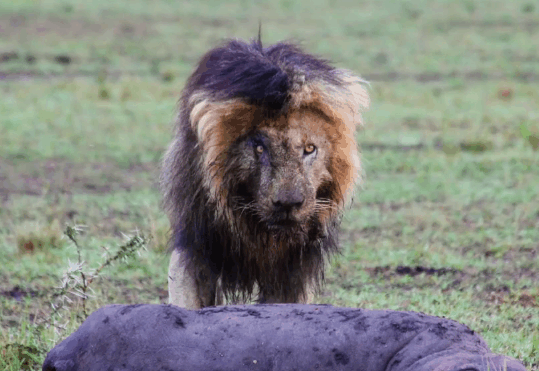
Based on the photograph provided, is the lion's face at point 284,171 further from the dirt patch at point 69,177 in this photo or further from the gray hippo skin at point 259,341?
the dirt patch at point 69,177

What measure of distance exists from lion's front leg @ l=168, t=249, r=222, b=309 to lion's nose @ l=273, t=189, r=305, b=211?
0.68 meters

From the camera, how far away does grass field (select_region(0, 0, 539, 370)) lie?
586cm

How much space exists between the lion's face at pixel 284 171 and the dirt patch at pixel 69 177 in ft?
14.8

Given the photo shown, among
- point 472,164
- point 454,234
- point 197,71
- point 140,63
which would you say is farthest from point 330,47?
point 197,71

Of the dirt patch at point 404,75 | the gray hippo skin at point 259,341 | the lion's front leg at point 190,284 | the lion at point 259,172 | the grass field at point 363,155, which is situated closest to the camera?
the gray hippo skin at point 259,341

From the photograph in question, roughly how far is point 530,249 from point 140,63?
11949 millimetres

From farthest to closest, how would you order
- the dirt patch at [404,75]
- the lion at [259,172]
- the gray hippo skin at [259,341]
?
the dirt patch at [404,75]
the lion at [259,172]
the gray hippo skin at [259,341]

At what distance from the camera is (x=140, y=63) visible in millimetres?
17688

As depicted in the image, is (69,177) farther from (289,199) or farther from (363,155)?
(289,199)

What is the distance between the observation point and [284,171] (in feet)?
13.9

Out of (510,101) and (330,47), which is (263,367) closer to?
(510,101)

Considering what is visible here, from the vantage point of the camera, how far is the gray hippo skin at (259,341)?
125 inches

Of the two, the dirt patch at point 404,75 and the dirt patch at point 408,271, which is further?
the dirt patch at point 404,75

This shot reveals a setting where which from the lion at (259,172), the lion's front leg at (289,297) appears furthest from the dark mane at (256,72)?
the lion's front leg at (289,297)
